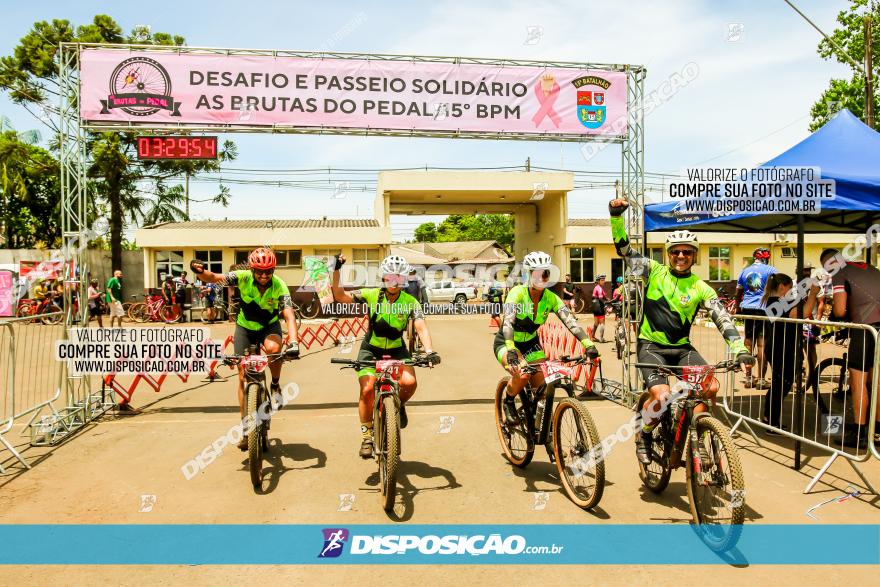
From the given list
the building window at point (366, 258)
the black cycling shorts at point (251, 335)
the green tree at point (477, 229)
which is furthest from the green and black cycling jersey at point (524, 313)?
the green tree at point (477, 229)

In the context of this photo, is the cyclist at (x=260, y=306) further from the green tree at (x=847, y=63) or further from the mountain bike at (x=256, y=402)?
the green tree at (x=847, y=63)

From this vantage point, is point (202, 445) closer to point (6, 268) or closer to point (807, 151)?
point (807, 151)

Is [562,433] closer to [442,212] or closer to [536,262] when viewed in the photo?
[536,262]

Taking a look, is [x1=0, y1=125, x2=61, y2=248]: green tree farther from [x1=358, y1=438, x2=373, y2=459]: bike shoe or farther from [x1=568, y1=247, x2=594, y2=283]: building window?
[x1=358, y1=438, x2=373, y2=459]: bike shoe

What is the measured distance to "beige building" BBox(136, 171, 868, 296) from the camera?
30.2 meters

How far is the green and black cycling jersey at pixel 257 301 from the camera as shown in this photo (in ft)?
21.5

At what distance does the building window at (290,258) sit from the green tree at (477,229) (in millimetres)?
44858

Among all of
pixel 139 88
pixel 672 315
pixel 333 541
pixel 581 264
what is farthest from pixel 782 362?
pixel 581 264

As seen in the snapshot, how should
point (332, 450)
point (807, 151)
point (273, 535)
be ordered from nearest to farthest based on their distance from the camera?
1. point (273, 535)
2. point (332, 450)
3. point (807, 151)

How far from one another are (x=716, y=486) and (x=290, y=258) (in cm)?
2865

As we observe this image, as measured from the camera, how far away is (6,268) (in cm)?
2802

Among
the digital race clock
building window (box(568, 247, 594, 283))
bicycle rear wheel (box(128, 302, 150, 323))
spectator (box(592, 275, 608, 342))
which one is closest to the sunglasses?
the digital race clock
